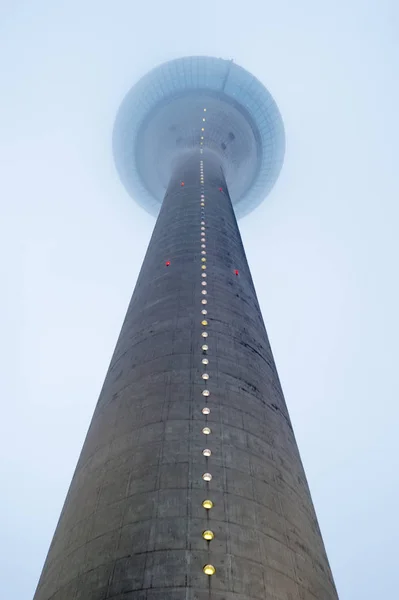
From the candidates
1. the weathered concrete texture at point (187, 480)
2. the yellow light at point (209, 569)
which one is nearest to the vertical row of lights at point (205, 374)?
the yellow light at point (209, 569)

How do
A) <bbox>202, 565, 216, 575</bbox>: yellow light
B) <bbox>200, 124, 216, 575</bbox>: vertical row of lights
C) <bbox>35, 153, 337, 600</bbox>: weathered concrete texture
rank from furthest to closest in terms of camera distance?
<bbox>200, 124, 216, 575</bbox>: vertical row of lights < <bbox>35, 153, 337, 600</bbox>: weathered concrete texture < <bbox>202, 565, 216, 575</bbox>: yellow light

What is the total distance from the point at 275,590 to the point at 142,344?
32.9 ft

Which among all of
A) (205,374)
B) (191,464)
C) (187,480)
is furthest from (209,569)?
(205,374)

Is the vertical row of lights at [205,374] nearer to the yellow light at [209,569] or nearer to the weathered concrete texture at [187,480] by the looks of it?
the yellow light at [209,569]

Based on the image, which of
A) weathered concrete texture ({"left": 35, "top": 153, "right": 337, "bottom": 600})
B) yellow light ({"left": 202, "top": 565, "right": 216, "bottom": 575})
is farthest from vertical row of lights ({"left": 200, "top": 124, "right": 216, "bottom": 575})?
weathered concrete texture ({"left": 35, "top": 153, "right": 337, "bottom": 600})

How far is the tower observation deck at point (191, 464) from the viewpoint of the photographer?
1084 cm

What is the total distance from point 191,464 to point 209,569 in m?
2.87

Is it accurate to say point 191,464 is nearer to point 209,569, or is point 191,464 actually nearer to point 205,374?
point 209,569

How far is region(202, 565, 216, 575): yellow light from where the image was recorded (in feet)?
34.2

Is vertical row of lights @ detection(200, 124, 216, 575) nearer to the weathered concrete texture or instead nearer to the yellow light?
the yellow light

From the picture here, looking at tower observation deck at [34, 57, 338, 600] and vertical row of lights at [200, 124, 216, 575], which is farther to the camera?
vertical row of lights at [200, 124, 216, 575]

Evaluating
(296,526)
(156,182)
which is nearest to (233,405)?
(296,526)

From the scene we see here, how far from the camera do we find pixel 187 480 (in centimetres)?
1254

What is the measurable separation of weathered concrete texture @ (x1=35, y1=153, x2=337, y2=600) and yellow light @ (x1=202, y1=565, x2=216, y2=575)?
90 mm
